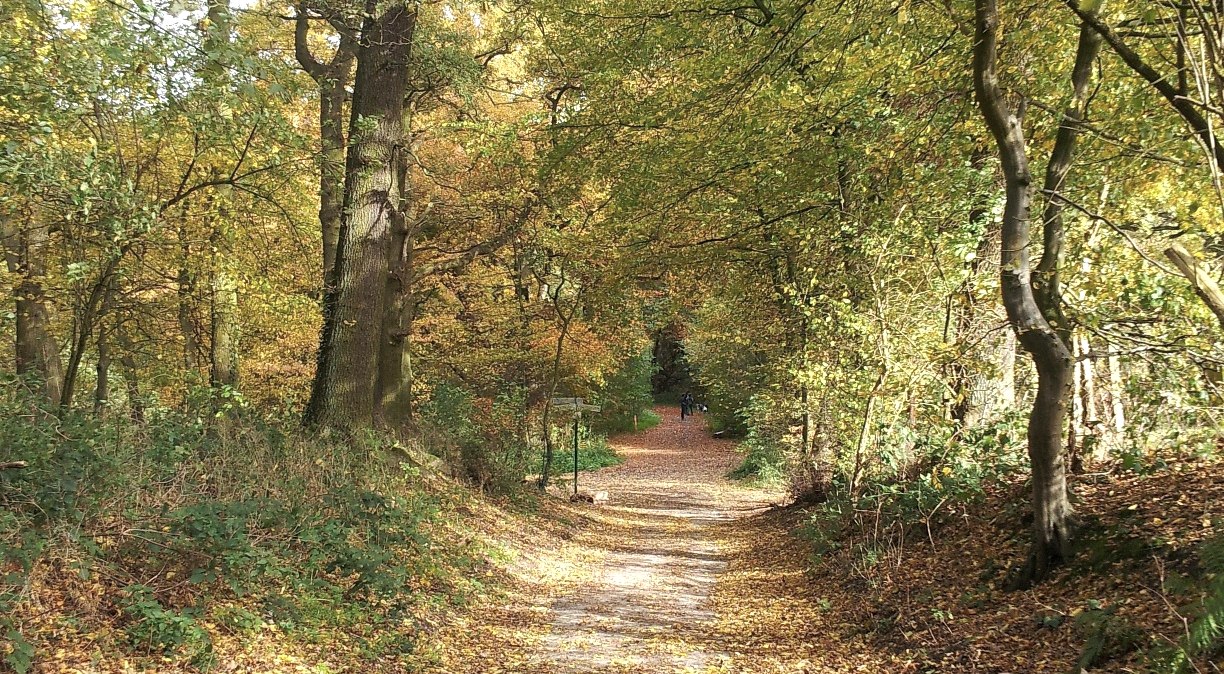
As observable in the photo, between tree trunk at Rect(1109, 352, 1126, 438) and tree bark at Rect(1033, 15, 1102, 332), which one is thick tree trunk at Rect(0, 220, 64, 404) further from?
tree trunk at Rect(1109, 352, 1126, 438)

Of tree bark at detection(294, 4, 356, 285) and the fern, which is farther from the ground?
tree bark at detection(294, 4, 356, 285)

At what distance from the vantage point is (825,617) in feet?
24.1

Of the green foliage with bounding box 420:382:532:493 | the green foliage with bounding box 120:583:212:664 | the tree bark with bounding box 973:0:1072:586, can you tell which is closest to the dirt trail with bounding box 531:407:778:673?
the green foliage with bounding box 420:382:532:493

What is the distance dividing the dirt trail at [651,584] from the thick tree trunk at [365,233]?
3.58 meters

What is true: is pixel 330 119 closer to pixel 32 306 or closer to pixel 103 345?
pixel 32 306

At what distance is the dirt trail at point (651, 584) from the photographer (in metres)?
6.33

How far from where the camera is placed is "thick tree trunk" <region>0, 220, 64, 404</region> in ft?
29.7

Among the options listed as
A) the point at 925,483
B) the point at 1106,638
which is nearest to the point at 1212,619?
the point at 1106,638

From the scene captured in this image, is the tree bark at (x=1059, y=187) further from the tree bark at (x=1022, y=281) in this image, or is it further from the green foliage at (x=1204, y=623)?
the green foliage at (x=1204, y=623)

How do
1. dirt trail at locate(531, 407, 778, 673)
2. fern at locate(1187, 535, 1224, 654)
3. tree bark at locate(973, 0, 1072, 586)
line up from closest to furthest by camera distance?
fern at locate(1187, 535, 1224, 654) < tree bark at locate(973, 0, 1072, 586) < dirt trail at locate(531, 407, 778, 673)

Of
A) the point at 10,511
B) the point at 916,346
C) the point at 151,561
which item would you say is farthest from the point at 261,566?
the point at 916,346

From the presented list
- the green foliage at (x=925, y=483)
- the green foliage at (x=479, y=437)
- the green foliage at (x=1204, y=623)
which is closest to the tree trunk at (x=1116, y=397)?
the green foliage at (x=925, y=483)

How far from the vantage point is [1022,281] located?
5324 millimetres

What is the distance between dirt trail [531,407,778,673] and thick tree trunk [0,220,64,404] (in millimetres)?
6213
